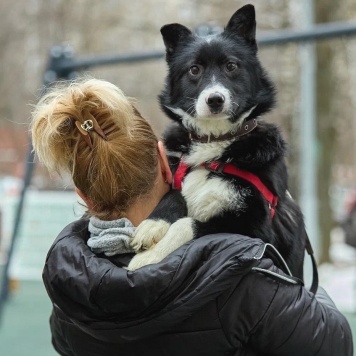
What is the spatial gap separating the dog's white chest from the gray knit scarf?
32 centimetres

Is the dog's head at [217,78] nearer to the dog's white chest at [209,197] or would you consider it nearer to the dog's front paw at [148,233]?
the dog's white chest at [209,197]

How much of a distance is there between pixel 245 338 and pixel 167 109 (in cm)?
106

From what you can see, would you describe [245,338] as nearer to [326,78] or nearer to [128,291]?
[128,291]

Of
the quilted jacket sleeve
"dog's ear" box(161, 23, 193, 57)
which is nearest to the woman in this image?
the quilted jacket sleeve

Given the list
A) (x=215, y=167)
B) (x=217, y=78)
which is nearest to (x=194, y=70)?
(x=217, y=78)

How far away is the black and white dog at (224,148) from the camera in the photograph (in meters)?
2.44

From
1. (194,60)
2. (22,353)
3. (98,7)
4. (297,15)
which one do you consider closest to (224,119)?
(194,60)

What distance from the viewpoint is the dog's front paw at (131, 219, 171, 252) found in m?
2.22

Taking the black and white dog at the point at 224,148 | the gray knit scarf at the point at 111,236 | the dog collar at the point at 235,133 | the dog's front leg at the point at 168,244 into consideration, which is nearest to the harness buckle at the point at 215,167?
the black and white dog at the point at 224,148

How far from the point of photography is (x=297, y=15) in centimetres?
1495

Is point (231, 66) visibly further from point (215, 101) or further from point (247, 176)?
point (247, 176)

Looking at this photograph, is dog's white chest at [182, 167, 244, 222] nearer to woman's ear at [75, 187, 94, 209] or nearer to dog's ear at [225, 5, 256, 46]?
woman's ear at [75, 187, 94, 209]

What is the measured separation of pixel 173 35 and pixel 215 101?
1.20 ft

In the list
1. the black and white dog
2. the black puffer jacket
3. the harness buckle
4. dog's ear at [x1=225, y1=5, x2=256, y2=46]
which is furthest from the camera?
dog's ear at [x1=225, y1=5, x2=256, y2=46]
